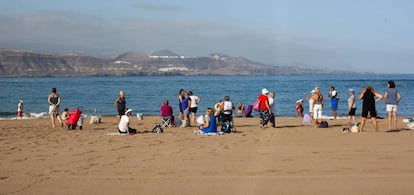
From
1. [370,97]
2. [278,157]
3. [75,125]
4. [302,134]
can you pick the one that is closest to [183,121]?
[75,125]

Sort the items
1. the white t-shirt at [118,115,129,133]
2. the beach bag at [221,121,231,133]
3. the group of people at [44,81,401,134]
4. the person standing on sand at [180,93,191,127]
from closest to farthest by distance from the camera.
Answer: the group of people at [44,81,401,134] < the white t-shirt at [118,115,129,133] < the beach bag at [221,121,231,133] < the person standing on sand at [180,93,191,127]

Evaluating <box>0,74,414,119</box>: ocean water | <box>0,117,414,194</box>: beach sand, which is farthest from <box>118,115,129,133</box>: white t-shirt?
<box>0,74,414,119</box>: ocean water

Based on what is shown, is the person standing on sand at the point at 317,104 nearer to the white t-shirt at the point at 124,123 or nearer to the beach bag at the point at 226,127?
the beach bag at the point at 226,127

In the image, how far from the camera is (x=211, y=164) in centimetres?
934

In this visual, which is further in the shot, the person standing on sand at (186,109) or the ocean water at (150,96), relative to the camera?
the ocean water at (150,96)

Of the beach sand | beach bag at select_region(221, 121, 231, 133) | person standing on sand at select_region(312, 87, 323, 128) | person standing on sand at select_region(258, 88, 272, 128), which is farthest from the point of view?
person standing on sand at select_region(258, 88, 272, 128)

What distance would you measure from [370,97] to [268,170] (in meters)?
6.97

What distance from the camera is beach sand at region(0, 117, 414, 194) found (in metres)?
7.42

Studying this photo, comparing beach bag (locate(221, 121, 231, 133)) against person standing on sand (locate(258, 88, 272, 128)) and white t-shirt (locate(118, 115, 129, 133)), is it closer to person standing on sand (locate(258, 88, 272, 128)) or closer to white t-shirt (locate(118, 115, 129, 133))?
person standing on sand (locate(258, 88, 272, 128))

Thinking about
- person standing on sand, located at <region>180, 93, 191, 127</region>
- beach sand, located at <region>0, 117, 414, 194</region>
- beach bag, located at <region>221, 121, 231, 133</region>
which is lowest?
beach sand, located at <region>0, 117, 414, 194</region>

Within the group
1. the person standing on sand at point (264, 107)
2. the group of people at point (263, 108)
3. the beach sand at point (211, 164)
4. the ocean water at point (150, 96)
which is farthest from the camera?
the ocean water at point (150, 96)

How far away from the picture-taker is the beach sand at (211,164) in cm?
742

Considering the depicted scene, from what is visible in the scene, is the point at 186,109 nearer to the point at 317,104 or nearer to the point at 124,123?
the point at 124,123

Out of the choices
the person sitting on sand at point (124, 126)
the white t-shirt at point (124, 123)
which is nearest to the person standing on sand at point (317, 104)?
the person sitting on sand at point (124, 126)
